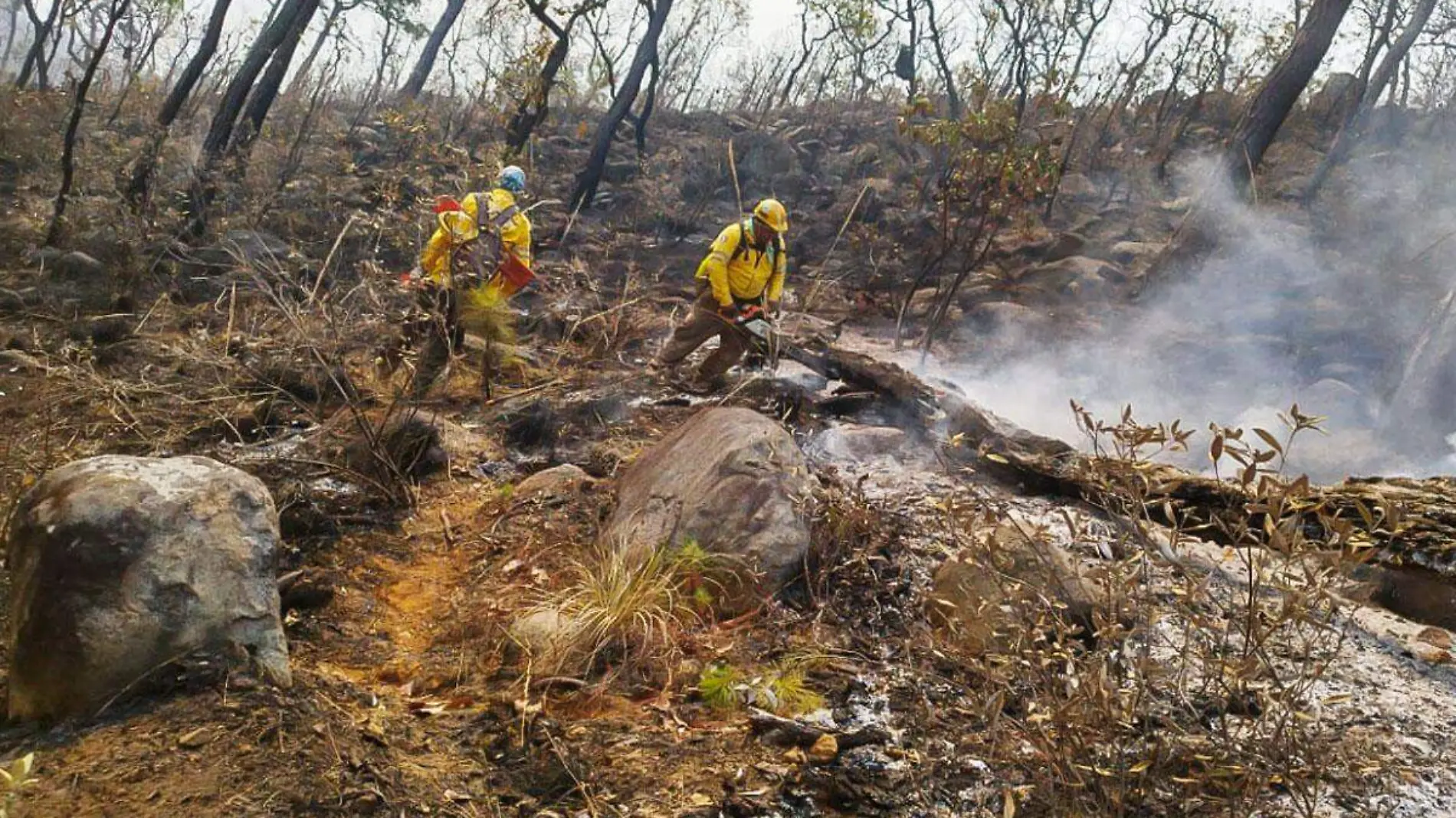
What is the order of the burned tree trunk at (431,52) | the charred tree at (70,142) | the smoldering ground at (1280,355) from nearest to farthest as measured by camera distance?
the smoldering ground at (1280,355) < the charred tree at (70,142) < the burned tree trunk at (431,52)

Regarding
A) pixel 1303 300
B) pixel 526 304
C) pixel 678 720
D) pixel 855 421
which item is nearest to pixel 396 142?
pixel 526 304

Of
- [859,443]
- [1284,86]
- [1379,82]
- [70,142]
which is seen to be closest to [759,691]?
[859,443]

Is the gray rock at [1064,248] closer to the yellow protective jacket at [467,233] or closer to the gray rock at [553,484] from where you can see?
the yellow protective jacket at [467,233]

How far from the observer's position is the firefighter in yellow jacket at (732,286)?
6516mm

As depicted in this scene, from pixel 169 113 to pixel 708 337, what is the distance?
23.8ft

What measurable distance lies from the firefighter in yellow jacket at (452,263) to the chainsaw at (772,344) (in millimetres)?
1703

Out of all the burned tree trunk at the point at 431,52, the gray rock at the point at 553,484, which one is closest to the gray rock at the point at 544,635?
the gray rock at the point at 553,484

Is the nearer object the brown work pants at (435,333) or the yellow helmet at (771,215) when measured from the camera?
the brown work pants at (435,333)

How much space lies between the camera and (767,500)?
368 cm

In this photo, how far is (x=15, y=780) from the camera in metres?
1.37

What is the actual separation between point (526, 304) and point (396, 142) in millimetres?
7718

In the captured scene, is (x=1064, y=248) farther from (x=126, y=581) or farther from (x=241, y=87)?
(x=126, y=581)

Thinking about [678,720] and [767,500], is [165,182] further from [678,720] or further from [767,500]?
[678,720]

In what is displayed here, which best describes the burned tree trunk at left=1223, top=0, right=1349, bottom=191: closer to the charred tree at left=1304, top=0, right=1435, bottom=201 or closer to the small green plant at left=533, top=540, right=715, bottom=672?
the charred tree at left=1304, top=0, right=1435, bottom=201
